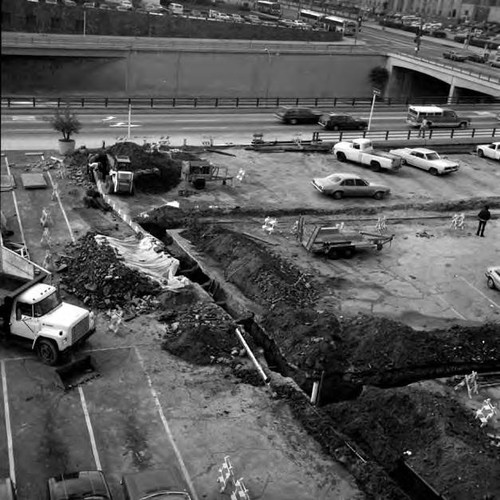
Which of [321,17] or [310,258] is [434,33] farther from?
[310,258]

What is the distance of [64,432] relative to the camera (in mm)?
17938

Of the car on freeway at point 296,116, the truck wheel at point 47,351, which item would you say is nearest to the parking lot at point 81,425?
the truck wheel at point 47,351

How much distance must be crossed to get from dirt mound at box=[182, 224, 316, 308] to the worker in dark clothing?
1034 cm

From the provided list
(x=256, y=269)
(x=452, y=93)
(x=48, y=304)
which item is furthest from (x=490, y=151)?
(x=48, y=304)

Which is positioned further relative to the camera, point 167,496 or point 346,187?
point 346,187

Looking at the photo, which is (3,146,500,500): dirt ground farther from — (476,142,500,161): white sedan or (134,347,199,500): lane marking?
(476,142,500,161): white sedan

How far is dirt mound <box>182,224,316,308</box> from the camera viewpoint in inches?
1003

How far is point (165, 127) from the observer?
50.5m

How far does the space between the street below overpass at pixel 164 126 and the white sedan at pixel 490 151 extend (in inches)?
373

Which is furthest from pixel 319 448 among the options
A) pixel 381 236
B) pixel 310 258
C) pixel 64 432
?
pixel 381 236

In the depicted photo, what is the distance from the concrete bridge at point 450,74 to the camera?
227ft

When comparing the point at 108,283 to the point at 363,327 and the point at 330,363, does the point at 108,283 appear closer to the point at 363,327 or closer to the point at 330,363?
the point at 330,363

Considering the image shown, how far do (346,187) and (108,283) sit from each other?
53.9 feet

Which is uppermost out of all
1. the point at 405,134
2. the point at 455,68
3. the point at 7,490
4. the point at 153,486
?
the point at 455,68
